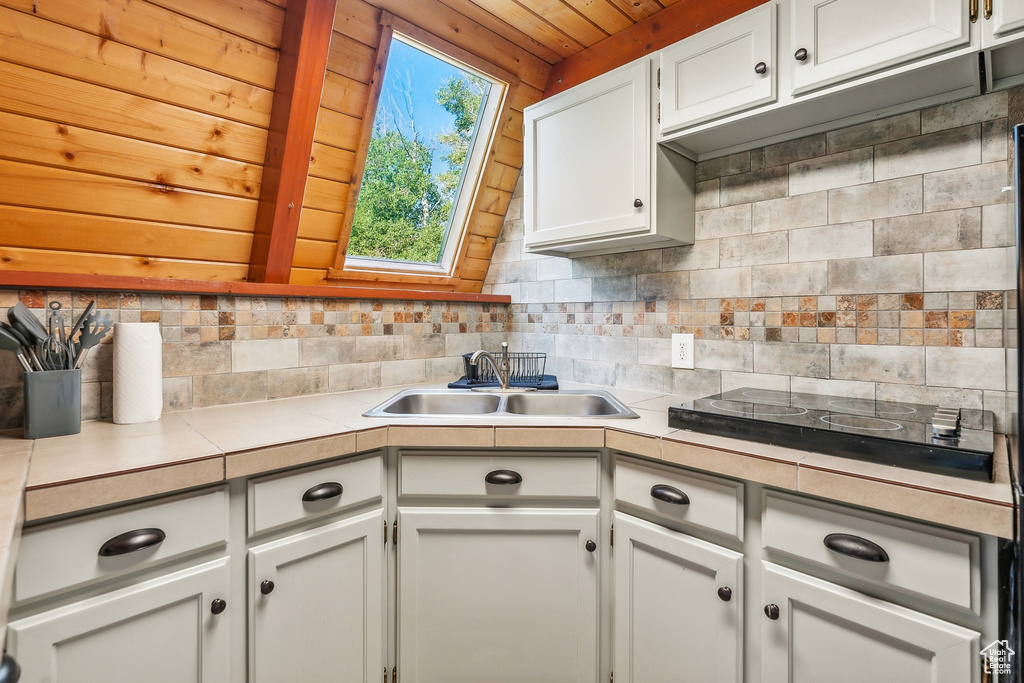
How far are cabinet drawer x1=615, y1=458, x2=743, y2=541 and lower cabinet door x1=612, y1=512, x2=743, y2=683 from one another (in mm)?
58

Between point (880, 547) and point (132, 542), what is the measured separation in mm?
1574

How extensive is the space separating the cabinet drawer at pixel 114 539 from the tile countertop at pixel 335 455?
6 cm

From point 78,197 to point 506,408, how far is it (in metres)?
1.55

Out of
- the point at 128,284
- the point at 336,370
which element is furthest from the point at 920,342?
the point at 128,284

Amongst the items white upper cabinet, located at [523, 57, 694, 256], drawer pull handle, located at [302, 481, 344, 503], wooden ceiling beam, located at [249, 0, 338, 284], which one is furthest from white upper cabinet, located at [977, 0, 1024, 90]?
drawer pull handle, located at [302, 481, 344, 503]

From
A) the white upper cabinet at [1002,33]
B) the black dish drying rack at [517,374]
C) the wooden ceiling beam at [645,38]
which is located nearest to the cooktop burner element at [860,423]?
the white upper cabinet at [1002,33]

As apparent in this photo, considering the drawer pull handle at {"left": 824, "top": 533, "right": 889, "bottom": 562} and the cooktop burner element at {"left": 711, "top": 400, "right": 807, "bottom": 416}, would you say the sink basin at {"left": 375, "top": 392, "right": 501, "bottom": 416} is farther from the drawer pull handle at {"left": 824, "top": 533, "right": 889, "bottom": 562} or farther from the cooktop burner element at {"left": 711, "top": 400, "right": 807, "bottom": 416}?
the drawer pull handle at {"left": 824, "top": 533, "right": 889, "bottom": 562}

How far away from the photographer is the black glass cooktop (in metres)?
1.03

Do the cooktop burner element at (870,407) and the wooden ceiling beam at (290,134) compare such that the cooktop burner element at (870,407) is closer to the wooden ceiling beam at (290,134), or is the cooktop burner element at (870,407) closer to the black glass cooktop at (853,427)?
the black glass cooktop at (853,427)

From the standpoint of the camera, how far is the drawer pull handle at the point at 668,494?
136cm

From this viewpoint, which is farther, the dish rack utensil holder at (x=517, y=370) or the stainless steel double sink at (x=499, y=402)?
the dish rack utensil holder at (x=517, y=370)

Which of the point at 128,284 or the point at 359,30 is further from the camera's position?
the point at 359,30

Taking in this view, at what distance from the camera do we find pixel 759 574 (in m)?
1.25

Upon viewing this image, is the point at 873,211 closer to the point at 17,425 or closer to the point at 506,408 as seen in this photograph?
the point at 506,408
